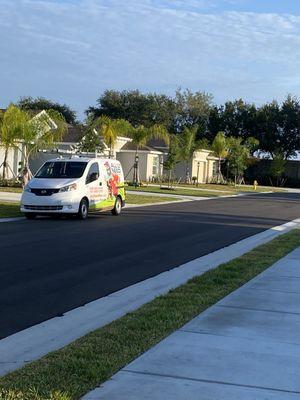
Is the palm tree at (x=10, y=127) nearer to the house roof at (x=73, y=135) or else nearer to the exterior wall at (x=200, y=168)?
the house roof at (x=73, y=135)

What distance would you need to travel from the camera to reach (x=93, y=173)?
20.4 metres

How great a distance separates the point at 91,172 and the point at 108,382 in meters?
15.9

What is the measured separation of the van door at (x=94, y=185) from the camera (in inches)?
790

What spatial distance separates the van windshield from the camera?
794 inches

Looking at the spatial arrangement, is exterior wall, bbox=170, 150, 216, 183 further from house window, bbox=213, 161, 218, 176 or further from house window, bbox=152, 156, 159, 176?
house window, bbox=152, 156, 159, 176

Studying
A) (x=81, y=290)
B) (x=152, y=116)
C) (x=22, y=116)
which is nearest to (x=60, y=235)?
(x=81, y=290)

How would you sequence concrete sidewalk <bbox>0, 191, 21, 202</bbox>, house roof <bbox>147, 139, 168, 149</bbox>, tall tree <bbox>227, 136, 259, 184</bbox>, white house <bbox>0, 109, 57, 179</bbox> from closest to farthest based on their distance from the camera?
concrete sidewalk <bbox>0, 191, 21, 202</bbox> → white house <bbox>0, 109, 57, 179</bbox> → house roof <bbox>147, 139, 168, 149</bbox> → tall tree <bbox>227, 136, 259, 184</bbox>

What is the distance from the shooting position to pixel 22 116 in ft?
107

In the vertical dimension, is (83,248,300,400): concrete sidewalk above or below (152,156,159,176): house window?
below

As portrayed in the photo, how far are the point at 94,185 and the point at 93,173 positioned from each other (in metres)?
0.42

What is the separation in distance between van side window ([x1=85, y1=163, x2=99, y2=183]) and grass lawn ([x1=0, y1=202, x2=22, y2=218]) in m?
2.56

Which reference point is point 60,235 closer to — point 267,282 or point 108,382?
point 267,282

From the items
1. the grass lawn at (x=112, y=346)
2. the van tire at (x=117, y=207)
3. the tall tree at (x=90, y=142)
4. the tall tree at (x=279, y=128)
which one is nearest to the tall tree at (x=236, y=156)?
the tall tree at (x=279, y=128)

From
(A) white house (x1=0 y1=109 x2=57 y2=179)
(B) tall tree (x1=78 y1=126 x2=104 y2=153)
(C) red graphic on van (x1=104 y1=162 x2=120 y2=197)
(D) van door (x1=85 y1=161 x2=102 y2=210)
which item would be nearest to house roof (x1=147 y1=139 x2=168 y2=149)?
(B) tall tree (x1=78 y1=126 x2=104 y2=153)
